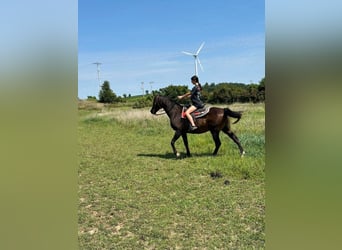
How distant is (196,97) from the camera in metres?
3.85

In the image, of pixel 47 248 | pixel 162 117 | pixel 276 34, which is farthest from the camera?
pixel 162 117

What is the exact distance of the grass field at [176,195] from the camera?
200 centimetres

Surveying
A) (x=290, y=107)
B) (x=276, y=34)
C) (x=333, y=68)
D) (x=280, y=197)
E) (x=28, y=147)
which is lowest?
(x=280, y=197)

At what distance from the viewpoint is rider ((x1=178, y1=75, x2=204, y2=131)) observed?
3317mm

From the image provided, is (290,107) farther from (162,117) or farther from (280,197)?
(162,117)

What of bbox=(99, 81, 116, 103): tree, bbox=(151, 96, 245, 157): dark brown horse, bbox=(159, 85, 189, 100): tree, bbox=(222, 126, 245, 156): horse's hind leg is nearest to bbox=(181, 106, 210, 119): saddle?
bbox=(151, 96, 245, 157): dark brown horse

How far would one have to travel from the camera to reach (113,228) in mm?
2199

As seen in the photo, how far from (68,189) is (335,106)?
0.89 meters

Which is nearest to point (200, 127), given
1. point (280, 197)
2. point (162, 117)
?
point (162, 117)

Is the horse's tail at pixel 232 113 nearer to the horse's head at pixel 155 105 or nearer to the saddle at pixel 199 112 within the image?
the saddle at pixel 199 112

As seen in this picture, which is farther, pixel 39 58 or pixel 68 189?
→ pixel 68 189

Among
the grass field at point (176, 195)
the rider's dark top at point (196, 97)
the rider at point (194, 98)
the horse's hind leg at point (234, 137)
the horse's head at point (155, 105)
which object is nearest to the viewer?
the grass field at point (176, 195)

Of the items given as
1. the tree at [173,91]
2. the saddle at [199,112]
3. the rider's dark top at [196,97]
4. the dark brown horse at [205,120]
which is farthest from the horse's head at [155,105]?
the rider's dark top at [196,97]

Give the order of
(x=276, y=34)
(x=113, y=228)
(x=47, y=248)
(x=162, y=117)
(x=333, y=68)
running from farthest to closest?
(x=162, y=117) → (x=113, y=228) → (x=47, y=248) → (x=276, y=34) → (x=333, y=68)
